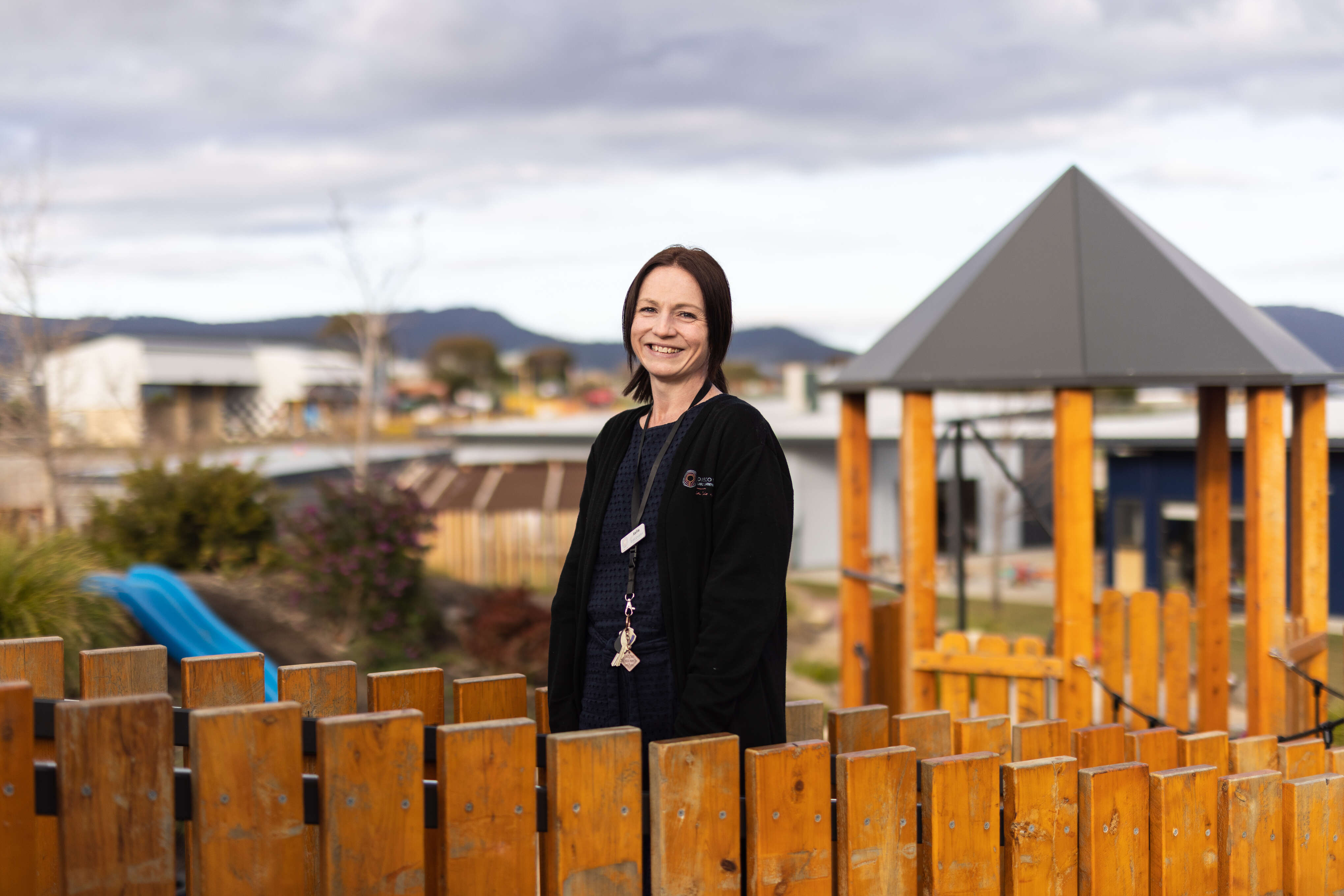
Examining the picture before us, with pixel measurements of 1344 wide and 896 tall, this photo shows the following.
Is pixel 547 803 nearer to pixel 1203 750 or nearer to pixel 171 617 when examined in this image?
pixel 1203 750

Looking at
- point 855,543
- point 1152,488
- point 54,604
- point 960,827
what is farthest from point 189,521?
point 1152,488

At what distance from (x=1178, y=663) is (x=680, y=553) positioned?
5232mm

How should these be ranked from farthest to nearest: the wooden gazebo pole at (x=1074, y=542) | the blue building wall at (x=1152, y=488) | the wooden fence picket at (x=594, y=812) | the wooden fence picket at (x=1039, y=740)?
1. the blue building wall at (x=1152, y=488)
2. the wooden gazebo pole at (x=1074, y=542)
3. the wooden fence picket at (x=1039, y=740)
4. the wooden fence picket at (x=594, y=812)

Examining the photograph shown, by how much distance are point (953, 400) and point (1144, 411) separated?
4341 mm

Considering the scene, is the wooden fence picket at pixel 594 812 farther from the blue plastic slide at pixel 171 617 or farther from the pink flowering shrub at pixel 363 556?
the pink flowering shrub at pixel 363 556

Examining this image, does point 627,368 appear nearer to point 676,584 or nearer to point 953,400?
point 676,584

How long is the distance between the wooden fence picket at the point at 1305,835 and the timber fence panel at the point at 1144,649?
3.39m

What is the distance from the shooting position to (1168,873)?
2.71 metres

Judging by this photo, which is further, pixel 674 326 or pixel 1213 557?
pixel 1213 557

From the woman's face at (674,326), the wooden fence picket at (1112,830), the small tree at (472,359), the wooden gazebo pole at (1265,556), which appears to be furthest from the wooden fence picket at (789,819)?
the small tree at (472,359)

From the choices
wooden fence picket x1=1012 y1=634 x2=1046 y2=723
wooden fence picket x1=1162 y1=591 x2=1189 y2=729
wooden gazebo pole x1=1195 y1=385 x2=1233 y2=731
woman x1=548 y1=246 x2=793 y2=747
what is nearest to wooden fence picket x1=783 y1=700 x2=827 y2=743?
woman x1=548 y1=246 x2=793 y2=747

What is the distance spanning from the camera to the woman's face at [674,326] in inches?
109

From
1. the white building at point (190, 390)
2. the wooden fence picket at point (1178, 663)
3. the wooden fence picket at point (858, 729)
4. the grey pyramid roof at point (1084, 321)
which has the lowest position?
the wooden fence picket at point (1178, 663)

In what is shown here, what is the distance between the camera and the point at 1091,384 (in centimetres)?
527
